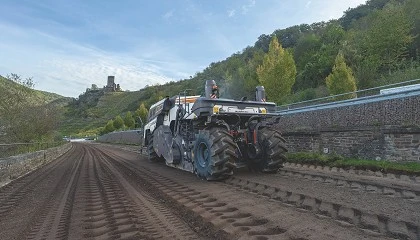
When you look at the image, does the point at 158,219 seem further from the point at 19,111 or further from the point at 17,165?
the point at 19,111

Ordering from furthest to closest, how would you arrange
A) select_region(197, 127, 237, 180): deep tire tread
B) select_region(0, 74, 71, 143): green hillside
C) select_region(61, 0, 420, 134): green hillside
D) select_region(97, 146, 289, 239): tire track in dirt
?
select_region(61, 0, 420, 134): green hillside, select_region(0, 74, 71, 143): green hillside, select_region(197, 127, 237, 180): deep tire tread, select_region(97, 146, 289, 239): tire track in dirt

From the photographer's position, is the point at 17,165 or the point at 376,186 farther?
the point at 17,165

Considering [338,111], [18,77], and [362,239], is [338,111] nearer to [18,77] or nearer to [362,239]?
[362,239]

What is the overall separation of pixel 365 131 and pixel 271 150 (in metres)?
4.02

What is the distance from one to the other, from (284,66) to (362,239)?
935 inches

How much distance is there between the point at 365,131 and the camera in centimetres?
1043

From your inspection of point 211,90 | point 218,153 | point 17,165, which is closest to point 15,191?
point 17,165

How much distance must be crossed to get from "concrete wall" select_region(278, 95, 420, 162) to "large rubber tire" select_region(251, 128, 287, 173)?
11.6 feet

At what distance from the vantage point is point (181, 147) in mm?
10008

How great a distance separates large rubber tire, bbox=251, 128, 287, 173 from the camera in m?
8.33

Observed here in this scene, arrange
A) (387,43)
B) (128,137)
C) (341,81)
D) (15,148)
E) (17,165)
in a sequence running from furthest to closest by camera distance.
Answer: (128,137) < (387,43) < (341,81) < (15,148) < (17,165)

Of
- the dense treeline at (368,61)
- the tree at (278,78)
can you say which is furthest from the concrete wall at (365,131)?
the tree at (278,78)

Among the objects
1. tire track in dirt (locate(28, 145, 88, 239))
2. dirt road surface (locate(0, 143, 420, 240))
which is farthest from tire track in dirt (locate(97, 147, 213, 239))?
tire track in dirt (locate(28, 145, 88, 239))

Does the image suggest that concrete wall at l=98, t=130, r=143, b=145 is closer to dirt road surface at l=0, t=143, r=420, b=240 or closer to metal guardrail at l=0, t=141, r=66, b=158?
metal guardrail at l=0, t=141, r=66, b=158
